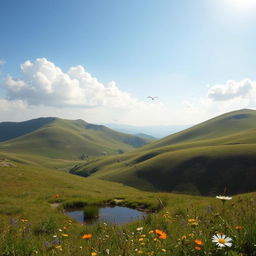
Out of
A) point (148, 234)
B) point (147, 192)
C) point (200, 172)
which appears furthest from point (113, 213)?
point (200, 172)

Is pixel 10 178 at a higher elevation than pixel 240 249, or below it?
below

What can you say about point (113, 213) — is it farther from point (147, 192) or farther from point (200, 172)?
point (200, 172)

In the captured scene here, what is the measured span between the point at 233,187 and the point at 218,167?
15.2m

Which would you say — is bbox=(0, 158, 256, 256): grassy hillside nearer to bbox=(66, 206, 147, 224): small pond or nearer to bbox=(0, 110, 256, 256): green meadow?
bbox=(0, 110, 256, 256): green meadow

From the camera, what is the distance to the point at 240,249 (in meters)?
3.98

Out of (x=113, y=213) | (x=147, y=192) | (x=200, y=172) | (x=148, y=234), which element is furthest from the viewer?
(x=200, y=172)

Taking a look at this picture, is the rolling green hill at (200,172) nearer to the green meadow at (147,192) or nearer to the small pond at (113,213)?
the green meadow at (147,192)

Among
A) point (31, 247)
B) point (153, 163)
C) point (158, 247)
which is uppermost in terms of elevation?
point (158, 247)

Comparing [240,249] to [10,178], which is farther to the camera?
[10,178]

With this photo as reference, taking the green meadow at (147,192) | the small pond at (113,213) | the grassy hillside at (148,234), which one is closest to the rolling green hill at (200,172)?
the green meadow at (147,192)

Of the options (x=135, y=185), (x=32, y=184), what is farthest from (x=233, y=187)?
(x=32, y=184)

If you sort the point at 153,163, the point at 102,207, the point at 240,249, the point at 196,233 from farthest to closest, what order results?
the point at 153,163
the point at 102,207
the point at 196,233
the point at 240,249

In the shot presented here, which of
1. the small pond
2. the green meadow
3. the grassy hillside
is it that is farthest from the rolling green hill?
the grassy hillside

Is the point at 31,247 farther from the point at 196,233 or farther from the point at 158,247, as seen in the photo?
the point at 196,233
